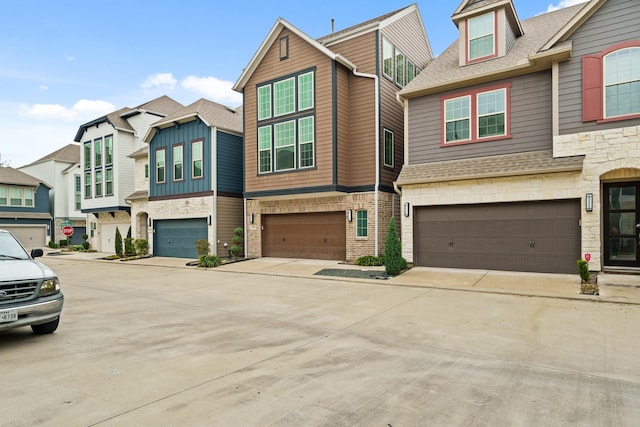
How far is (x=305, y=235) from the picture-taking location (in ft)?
59.6

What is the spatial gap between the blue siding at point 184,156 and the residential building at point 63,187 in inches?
724

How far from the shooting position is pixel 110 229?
2791cm

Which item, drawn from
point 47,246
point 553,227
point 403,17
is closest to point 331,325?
point 553,227

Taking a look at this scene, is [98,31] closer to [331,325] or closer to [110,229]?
[110,229]

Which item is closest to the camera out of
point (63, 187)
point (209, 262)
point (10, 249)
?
point (10, 249)

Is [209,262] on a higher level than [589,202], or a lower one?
lower

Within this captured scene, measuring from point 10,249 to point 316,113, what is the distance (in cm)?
1204

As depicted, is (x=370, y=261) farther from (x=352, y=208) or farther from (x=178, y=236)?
(x=178, y=236)

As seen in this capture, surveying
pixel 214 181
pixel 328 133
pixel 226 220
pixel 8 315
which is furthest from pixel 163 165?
pixel 8 315

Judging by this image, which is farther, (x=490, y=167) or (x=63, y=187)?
(x=63, y=187)

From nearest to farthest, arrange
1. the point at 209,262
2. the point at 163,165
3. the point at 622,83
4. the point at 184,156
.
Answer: the point at 622,83, the point at 209,262, the point at 184,156, the point at 163,165

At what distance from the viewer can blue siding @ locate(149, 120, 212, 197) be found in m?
20.2

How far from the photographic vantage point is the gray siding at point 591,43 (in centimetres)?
1080

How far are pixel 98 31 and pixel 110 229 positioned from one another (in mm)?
14286
